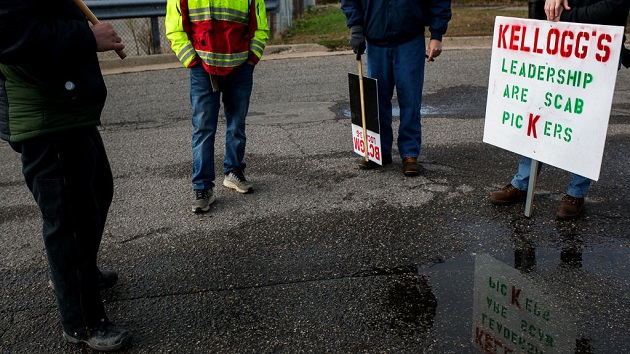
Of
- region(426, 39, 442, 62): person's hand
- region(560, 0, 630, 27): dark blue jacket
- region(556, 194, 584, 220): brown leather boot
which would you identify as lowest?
region(556, 194, 584, 220): brown leather boot

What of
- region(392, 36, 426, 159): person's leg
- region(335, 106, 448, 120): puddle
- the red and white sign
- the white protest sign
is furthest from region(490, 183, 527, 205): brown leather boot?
region(335, 106, 448, 120): puddle

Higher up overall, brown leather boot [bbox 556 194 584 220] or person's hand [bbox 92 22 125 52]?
person's hand [bbox 92 22 125 52]

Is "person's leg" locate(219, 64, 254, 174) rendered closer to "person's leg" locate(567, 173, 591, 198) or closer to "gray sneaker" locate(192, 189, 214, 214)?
"gray sneaker" locate(192, 189, 214, 214)

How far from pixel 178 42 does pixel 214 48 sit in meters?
0.25

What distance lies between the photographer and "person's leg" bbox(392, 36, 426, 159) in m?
5.51

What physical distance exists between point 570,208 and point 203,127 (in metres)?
2.63

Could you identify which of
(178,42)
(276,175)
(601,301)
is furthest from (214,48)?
(601,301)

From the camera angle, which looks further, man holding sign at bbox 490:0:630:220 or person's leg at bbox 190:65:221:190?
person's leg at bbox 190:65:221:190

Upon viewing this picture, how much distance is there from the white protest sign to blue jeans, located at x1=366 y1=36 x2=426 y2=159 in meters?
0.88

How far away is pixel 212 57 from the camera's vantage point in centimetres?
469

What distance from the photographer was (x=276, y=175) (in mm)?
5723

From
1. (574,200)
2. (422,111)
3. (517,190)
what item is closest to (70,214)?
(517,190)

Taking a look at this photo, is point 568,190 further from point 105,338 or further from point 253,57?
point 105,338

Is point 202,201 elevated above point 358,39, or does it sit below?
below
